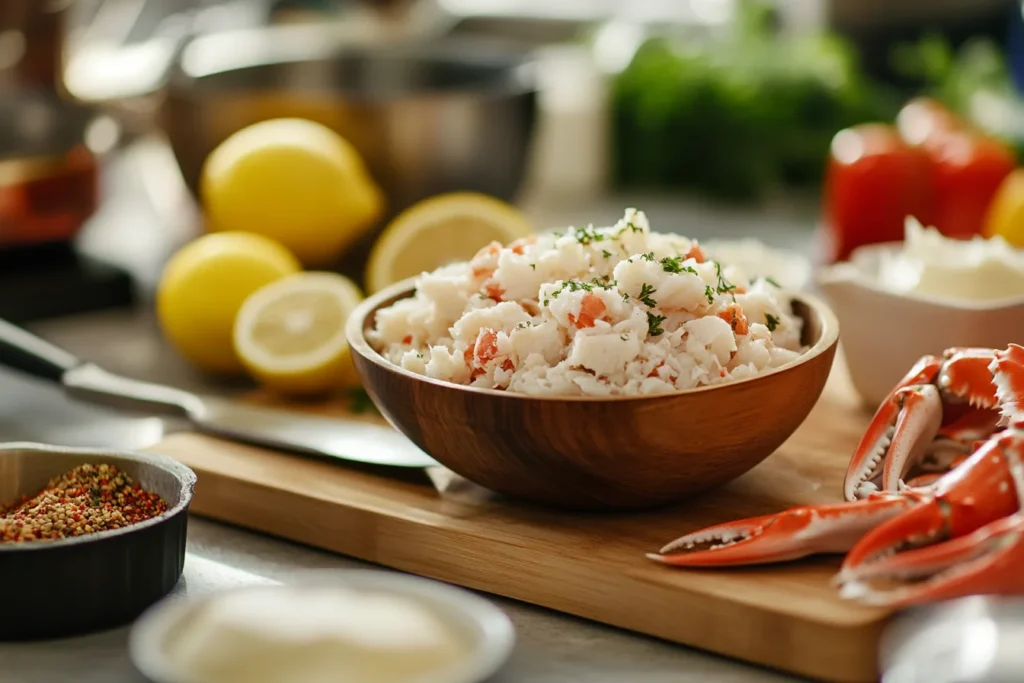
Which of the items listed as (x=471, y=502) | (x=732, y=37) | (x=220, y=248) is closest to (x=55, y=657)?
(x=471, y=502)

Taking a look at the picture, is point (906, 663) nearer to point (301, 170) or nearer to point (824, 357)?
point (824, 357)

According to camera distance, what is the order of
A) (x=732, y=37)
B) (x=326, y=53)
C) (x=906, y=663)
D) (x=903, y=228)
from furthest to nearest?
(x=732, y=37) < (x=326, y=53) < (x=903, y=228) < (x=906, y=663)

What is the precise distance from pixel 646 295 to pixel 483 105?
87 centimetres

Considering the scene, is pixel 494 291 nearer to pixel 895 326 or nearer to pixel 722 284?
pixel 722 284

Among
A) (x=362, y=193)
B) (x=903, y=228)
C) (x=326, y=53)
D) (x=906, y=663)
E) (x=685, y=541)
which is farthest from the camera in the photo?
(x=326, y=53)

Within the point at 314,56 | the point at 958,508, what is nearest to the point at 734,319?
the point at 958,508

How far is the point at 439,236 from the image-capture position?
1846 millimetres

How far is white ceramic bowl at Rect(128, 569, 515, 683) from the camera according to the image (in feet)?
3.15

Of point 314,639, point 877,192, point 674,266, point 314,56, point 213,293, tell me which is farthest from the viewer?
point 314,56

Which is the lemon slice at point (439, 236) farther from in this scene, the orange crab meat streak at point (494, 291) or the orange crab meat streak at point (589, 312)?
the orange crab meat streak at point (589, 312)

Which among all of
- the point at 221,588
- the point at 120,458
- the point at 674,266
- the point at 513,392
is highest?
the point at 674,266

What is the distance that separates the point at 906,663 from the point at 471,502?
18.2 inches

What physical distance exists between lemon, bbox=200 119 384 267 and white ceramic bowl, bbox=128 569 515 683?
924 mm

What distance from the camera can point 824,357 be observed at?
1248 millimetres
